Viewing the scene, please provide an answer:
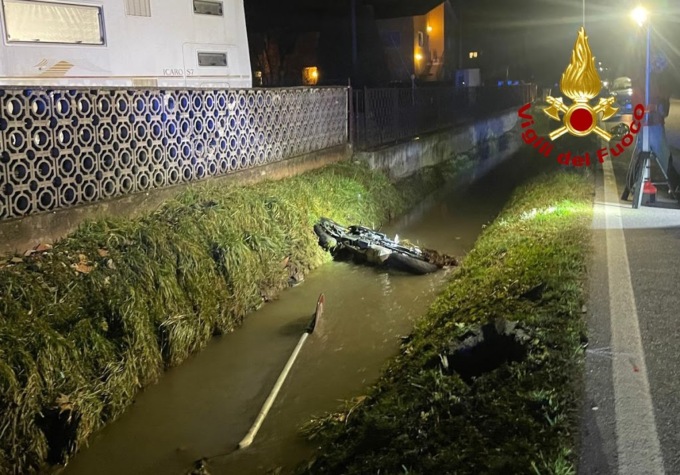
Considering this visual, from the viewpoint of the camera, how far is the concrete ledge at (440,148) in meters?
15.0

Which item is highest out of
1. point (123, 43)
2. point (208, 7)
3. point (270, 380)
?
point (208, 7)

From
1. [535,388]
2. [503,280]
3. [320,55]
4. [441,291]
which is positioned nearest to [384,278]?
[441,291]

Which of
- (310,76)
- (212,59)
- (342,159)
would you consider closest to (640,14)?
(342,159)

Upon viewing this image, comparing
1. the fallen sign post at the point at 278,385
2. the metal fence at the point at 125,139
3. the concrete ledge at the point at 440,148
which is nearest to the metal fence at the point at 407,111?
the concrete ledge at the point at 440,148

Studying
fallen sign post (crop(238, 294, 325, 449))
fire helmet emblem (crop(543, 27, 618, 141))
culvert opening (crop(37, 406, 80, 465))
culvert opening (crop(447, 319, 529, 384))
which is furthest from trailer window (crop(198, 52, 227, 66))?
culvert opening (crop(447, 319, 529, 384))

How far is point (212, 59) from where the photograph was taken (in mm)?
10961

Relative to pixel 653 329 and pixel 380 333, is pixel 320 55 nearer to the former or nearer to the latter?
pixel 380 333

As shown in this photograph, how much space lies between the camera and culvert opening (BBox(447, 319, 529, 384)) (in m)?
5.02

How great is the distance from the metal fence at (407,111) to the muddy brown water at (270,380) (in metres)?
5.58

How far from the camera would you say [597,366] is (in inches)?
175

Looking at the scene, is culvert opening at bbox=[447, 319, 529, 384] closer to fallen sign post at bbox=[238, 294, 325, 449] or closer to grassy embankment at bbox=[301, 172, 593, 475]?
grassy embankment at bbox=[301, 172, 593, 475]

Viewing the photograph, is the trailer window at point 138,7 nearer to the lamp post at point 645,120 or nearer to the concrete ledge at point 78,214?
the concrete ledge at point 78,214

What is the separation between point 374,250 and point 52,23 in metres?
5.63

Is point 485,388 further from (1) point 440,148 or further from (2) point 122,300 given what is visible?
(1) point 440,148
